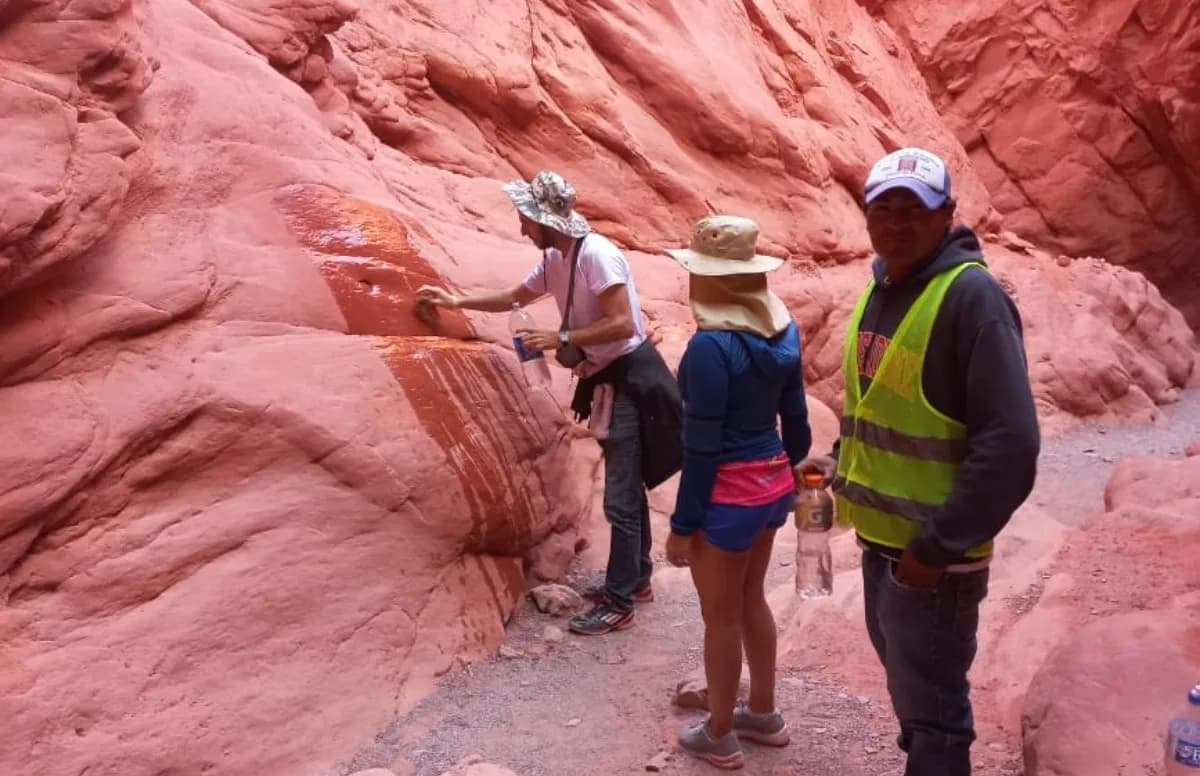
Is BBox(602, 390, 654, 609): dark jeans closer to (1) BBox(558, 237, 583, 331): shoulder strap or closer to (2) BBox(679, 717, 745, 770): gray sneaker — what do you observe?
(1) BBox(558, 237, 583, 331): shoulder strap

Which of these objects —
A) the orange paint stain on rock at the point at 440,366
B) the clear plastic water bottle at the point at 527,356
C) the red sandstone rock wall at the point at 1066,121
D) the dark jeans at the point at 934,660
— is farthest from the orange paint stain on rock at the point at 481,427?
the red sandstone rock wall at the point at 1066,121

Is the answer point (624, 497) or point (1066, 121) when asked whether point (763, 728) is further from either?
point (1066, 121)

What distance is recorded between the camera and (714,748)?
359 cm

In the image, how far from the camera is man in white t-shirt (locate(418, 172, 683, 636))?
463 cm

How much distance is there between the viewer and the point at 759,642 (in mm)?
3631

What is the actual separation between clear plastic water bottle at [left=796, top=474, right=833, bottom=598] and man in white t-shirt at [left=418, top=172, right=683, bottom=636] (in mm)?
1272

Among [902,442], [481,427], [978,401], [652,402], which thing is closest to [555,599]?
[481,427]

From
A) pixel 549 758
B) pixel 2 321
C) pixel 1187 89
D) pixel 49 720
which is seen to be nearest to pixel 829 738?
pixel 549 758

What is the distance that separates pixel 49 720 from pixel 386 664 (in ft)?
3.90

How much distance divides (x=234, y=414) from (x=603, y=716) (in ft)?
5.73

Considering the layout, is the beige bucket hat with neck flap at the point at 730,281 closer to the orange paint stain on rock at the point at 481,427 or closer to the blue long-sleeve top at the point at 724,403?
the blue long-sleeve top at the point at 724,403

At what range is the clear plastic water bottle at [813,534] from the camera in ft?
10.8

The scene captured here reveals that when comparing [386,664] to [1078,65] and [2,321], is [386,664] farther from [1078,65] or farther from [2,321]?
[1078,65]

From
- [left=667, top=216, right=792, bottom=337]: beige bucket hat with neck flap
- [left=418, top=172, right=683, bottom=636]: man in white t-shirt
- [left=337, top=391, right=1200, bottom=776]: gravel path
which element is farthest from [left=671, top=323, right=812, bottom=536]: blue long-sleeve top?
[left=418, top=172, right=683, bottom=636]: man in white t-shirt
